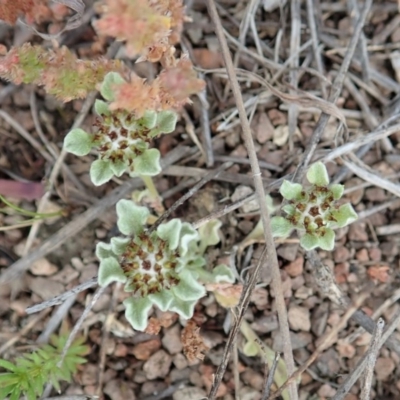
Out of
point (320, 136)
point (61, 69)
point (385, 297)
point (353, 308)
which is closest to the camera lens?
point (61, 69)

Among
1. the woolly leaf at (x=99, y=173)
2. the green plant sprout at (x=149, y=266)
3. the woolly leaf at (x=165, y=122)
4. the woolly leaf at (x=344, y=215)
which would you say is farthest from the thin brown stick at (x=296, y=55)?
the woolly leaf at (x=99, y=173)

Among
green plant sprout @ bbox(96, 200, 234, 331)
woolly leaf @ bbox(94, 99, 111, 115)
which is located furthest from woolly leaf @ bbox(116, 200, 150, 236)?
woolly leaf @ bbox(94, 99, 111, 115)

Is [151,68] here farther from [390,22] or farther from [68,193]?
[390,22]

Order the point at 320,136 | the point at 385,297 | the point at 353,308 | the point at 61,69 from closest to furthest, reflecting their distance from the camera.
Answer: the point at 61,69 → the point at 353,308 → the point at 320,136 → the point at 385,297

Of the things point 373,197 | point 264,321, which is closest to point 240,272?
point 264,321

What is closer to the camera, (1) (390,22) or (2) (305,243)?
(2) (305,243)

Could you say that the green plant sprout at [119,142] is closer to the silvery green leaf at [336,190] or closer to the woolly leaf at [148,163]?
the woolly leaf at [148,163]
